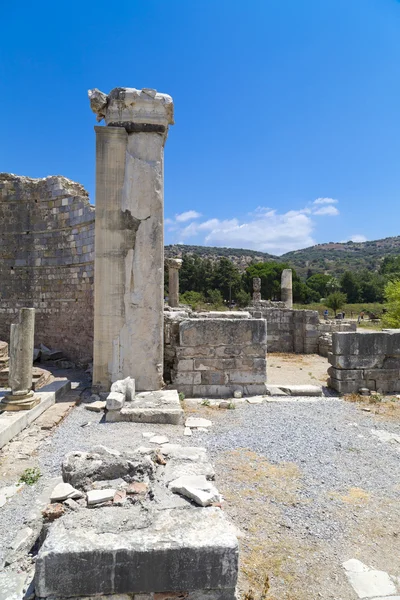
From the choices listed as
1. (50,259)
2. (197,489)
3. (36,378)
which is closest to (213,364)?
(36,378)

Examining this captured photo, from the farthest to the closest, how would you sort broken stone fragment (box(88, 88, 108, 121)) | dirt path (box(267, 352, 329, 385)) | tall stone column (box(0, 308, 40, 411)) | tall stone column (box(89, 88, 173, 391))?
dirt path (box(267, 352, 329, 385)) → broken stone fragment (box(88, 88, 108, 121)) → tall stone column (box(89, 88, 173, 391)) → tall stone column (box(0, 308, 40, 411))

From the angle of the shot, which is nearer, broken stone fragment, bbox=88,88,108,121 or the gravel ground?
the gravel ground

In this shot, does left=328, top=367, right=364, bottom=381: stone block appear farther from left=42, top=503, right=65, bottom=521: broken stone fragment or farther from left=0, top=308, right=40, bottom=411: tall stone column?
left=42, top=503, right=65, bottom=521: broken stone fragment

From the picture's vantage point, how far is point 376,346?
7438 millimetres

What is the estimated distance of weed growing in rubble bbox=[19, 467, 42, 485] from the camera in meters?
3.75

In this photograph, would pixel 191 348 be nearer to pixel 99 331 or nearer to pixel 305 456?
pixel 99 331

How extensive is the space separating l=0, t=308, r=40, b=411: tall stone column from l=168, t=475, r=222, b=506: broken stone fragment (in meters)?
3.68

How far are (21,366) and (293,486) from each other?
13.9 ft

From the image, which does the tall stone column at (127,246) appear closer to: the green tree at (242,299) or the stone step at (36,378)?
the stone step at (36,378)

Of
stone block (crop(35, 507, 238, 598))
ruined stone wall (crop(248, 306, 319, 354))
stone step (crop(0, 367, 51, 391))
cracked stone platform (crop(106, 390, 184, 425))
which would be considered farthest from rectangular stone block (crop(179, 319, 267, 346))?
ruined stone wall (crop(248, 306, 319, 354))

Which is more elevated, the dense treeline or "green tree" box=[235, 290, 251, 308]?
the dense treeline

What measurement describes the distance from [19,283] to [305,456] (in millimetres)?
9629

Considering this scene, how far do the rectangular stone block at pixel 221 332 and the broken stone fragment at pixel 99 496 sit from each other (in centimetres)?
429

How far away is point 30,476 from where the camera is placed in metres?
3.81
